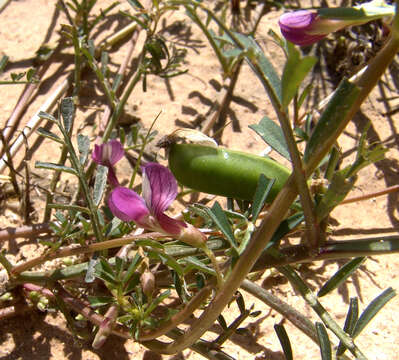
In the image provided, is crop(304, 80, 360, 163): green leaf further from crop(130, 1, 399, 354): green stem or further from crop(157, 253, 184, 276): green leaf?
crop(157, 253, 184, 276): green leaf

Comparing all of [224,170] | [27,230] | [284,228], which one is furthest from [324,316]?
[27,230]

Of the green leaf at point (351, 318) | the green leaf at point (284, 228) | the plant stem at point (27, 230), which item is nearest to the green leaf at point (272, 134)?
the green leaf at point (284, 228)

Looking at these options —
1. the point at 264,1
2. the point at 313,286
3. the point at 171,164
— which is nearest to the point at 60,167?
the point at 171,164

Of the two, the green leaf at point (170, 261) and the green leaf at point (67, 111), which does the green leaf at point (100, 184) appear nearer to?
the green leaf at point (67, 111)

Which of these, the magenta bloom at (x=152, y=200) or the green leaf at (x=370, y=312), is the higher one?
the magenta bloom at (x=152, y=200)

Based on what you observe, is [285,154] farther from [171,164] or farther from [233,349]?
[233,349]

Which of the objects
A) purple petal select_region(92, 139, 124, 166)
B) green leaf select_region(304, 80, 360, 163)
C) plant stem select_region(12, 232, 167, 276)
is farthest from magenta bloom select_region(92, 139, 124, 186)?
green leaf select_region(304, 80, 360, 163)
